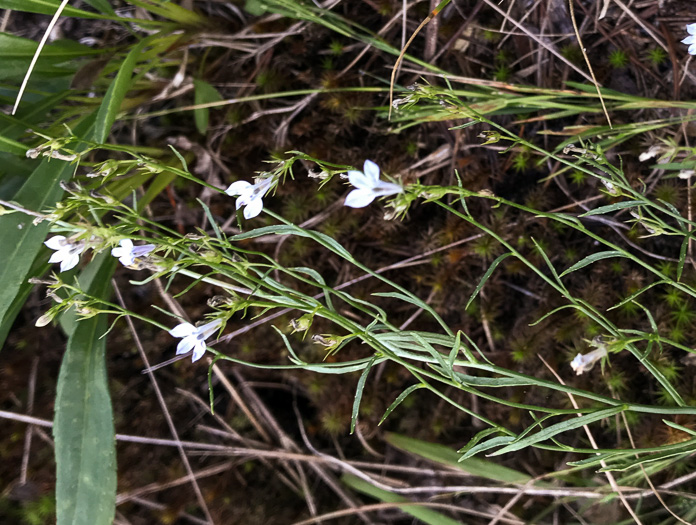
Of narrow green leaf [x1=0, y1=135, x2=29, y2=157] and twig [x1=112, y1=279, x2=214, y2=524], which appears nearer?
narrow green leaf [x1=0, y1=135, x2=29, y2=157]

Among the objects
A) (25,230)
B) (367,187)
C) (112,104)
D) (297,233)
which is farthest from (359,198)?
(25,230)

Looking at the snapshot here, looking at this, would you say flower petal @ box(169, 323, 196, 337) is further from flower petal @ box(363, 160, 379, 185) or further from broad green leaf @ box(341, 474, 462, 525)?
broad green leaf @ box(341, 474, 462, 525)

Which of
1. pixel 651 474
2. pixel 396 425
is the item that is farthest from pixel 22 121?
pixel 651 474

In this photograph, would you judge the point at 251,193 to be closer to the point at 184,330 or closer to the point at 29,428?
the point at 184,330

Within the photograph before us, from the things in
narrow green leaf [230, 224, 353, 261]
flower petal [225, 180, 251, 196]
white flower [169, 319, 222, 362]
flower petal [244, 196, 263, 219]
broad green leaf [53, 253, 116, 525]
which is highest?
flower petal [225, 180, 251, 196]

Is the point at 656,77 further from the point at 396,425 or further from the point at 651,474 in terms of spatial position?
the point at 396,425

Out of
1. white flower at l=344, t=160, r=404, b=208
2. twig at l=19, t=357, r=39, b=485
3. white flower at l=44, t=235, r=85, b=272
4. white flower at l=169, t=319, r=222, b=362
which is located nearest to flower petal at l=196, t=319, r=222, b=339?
white flower at l=169, t=319, r=222, b=362
